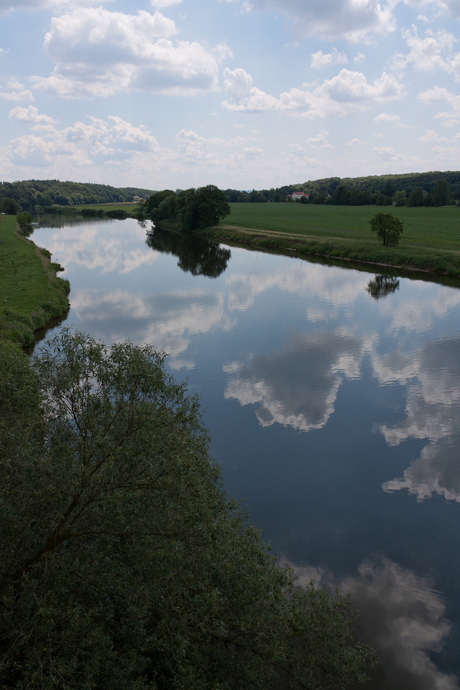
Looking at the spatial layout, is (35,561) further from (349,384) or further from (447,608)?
(349,384)

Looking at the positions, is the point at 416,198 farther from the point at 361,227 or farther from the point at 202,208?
the point at 202,208

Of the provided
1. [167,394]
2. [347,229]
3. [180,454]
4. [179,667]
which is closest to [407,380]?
[167,394]

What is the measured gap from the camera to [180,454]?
800 centimetres

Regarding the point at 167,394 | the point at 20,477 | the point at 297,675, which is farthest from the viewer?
the point at 167,394

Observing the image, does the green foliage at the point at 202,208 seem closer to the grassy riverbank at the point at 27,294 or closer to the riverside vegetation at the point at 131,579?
the grassy riverbank at the point at 27,294

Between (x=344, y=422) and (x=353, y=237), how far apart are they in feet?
156

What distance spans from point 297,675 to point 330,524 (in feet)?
18.0

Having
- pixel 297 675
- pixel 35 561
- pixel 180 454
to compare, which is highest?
pixel 180 454

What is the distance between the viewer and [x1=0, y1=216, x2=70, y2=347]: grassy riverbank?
2319 cm

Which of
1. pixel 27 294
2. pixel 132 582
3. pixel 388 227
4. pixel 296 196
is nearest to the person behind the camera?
pixel 132 582

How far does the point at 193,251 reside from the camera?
62.8 metres

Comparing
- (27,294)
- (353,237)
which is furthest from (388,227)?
(27,294)

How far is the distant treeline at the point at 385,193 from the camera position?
111125 mm

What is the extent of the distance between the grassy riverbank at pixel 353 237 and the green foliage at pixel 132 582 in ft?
139
